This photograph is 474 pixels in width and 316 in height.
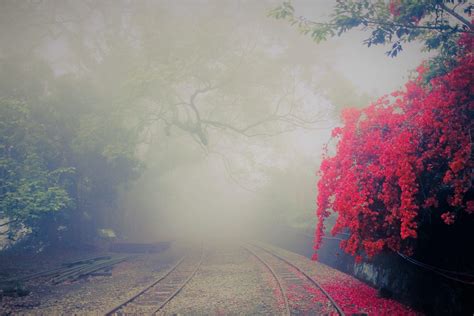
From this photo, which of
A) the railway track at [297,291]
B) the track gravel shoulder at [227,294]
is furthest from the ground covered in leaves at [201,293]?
the railway track at [297,291]

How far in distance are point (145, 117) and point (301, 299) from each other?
15673 mm

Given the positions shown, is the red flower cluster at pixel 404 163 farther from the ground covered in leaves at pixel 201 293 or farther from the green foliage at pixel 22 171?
the green foliage at pixel 22 171

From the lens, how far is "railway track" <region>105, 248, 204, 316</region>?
781 centimetres

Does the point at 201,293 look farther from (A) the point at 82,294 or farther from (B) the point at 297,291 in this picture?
(A) the point at 82,294

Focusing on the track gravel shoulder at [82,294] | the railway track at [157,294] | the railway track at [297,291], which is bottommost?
the track gravel shoulder at [82,294]

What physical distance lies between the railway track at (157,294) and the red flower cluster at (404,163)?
520 centimetres

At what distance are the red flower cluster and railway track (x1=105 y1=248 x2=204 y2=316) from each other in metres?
5.20

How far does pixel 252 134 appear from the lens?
22.5 meters

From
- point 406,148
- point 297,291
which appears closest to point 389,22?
point 406,148

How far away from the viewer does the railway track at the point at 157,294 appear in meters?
7.81

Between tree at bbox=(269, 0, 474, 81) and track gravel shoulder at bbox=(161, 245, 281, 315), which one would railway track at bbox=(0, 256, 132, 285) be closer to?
track gravel shoulder at bbox=(161, 245, 281, 315)

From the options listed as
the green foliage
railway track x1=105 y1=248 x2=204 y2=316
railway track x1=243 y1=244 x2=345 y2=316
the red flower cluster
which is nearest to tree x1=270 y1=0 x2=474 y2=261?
the red flower cluster

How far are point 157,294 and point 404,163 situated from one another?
8.54 meters

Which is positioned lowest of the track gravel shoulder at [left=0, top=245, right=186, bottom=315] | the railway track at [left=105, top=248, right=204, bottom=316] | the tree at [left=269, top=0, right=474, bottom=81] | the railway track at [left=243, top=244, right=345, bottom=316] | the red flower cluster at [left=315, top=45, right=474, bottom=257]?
the track gravel shoulder at [left=0, top=245, right=186, bottom=315]
